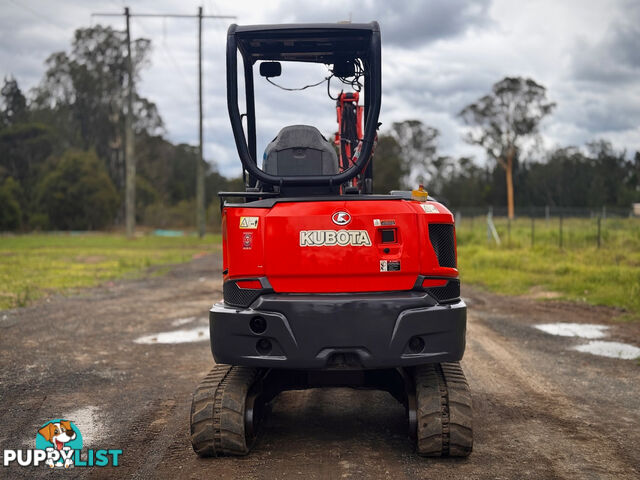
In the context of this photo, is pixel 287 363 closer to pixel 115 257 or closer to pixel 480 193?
pixel 115 257

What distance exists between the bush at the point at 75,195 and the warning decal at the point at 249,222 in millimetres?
61296

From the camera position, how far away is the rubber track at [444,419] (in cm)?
528

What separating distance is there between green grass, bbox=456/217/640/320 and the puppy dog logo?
942cm

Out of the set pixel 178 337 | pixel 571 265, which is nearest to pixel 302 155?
pixel 178 337

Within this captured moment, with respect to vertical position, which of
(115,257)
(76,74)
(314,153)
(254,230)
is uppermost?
(76,74)

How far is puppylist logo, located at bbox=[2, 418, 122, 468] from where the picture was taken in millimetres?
5328

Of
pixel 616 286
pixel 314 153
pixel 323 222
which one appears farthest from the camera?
pixel 616 286

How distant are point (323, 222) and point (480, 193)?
76276 millimetres

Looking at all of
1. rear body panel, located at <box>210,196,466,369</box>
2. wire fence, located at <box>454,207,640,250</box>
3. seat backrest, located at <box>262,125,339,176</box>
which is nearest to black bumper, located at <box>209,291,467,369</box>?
rear body panel, located at <box>210,196,466,369</box>

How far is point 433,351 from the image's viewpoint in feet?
17.2

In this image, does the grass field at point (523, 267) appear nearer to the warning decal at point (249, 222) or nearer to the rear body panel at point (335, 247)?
the rear body panel at point (335, 247)

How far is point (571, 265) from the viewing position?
19.4 m

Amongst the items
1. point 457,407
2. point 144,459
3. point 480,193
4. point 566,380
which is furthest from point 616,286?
point 480,193

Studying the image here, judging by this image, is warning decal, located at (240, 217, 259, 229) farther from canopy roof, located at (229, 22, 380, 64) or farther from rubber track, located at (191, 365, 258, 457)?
canopy roof, located at (229, 22, 380, 64)
